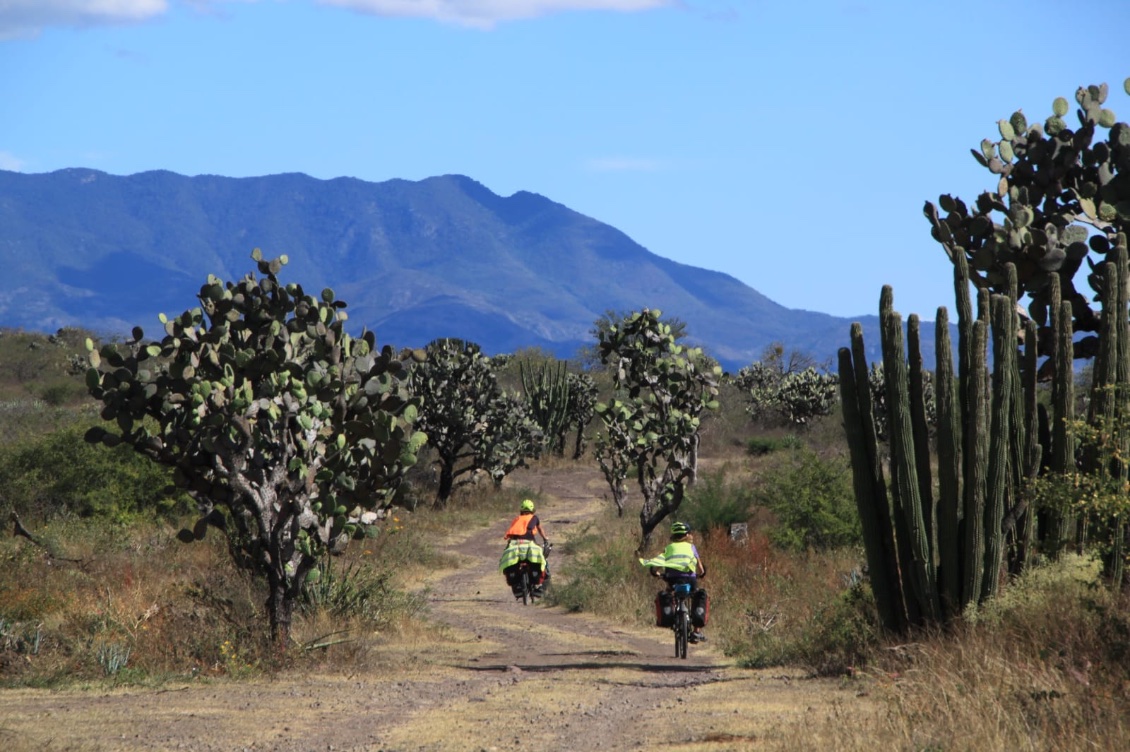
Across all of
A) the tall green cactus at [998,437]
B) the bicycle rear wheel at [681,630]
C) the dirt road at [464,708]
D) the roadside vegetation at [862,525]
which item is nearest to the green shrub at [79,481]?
the roadside vegetation at [862,525]

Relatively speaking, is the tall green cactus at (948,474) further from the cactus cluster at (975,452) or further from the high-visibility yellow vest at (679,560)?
the high-visibility yellow vest at (679,560)

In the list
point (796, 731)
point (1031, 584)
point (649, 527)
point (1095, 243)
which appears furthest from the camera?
point (649, 527)

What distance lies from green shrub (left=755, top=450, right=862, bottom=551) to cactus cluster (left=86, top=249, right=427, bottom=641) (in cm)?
764

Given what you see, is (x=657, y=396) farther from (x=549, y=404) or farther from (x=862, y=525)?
(x=549, y=404)

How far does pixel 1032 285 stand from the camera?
40.3 ft

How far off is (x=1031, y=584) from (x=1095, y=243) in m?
Result: 4.07

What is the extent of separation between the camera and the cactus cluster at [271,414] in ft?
38.6

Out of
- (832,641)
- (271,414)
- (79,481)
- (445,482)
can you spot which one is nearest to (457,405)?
(445,482)

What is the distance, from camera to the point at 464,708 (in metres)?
10.0

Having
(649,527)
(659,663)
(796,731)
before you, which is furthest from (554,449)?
(796,731)

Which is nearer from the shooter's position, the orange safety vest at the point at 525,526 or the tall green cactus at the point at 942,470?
the tall green cactus at the point at 942,470

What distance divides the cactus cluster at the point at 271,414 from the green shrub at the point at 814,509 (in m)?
7.64

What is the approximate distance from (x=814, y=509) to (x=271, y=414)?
9.60 m

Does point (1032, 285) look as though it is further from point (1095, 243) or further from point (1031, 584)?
point (1031, 584)
